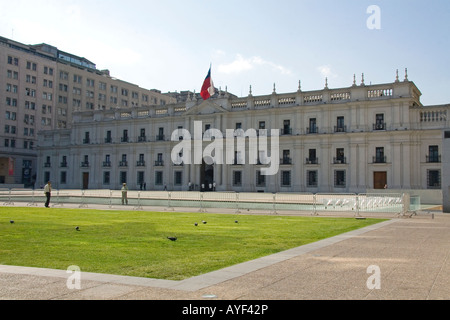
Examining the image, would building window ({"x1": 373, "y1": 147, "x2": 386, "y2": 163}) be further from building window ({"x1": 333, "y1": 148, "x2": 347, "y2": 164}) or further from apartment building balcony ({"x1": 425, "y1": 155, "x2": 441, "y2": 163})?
apartment building balcony ({"x1": 425, "y1": 155, "x2": 441, "y2": 163})

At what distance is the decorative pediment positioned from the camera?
6297 centimetres

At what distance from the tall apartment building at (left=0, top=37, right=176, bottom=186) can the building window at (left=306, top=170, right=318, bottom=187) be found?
165 feet

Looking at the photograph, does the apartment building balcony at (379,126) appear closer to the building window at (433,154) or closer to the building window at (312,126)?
the building window at (433,154)

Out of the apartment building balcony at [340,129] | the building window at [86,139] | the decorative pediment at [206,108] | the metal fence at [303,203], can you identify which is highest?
the decorative pediment at [206,108]

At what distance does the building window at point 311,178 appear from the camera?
185 feet

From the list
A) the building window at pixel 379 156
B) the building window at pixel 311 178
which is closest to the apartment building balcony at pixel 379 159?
the building window at pixel 379 156

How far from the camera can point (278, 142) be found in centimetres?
5903

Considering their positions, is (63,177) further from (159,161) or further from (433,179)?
(433,179)

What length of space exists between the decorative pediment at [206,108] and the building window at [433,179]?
27679mm

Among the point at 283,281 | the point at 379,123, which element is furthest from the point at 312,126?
the point at 283,281

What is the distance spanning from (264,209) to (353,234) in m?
12.6

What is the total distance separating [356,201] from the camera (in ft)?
A: 77.3

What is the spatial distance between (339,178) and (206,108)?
2168 cm

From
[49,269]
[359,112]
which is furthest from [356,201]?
[359,112]
